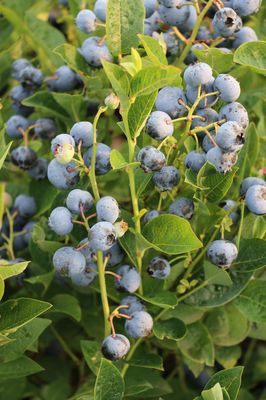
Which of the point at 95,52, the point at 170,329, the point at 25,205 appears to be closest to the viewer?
the point at 170,329

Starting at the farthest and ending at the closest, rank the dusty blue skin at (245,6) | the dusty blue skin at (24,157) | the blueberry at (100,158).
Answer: the dusty blue skin at (24,157) → the dusty blue skin at (245,6) → the blueberry at (100,158)

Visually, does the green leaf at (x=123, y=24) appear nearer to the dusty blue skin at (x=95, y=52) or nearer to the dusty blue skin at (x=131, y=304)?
the dusty blue skin at (x=95, y=52)

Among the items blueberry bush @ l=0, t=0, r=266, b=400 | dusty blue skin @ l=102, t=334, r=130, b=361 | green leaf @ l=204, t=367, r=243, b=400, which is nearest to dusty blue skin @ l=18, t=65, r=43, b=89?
blueberry bush @ l=0, t=0, r=266, b=400

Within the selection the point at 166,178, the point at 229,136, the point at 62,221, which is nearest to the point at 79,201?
the point at 62,221

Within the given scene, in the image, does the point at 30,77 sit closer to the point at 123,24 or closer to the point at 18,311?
the point at 123,24

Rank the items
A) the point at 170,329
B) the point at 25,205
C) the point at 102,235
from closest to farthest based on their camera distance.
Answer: the point at 102,235 < the point at 170,329 < the point at 25,205

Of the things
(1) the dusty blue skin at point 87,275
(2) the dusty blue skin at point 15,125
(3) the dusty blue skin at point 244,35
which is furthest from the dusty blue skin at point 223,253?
(2) the dusty blue skin at point 15,125
